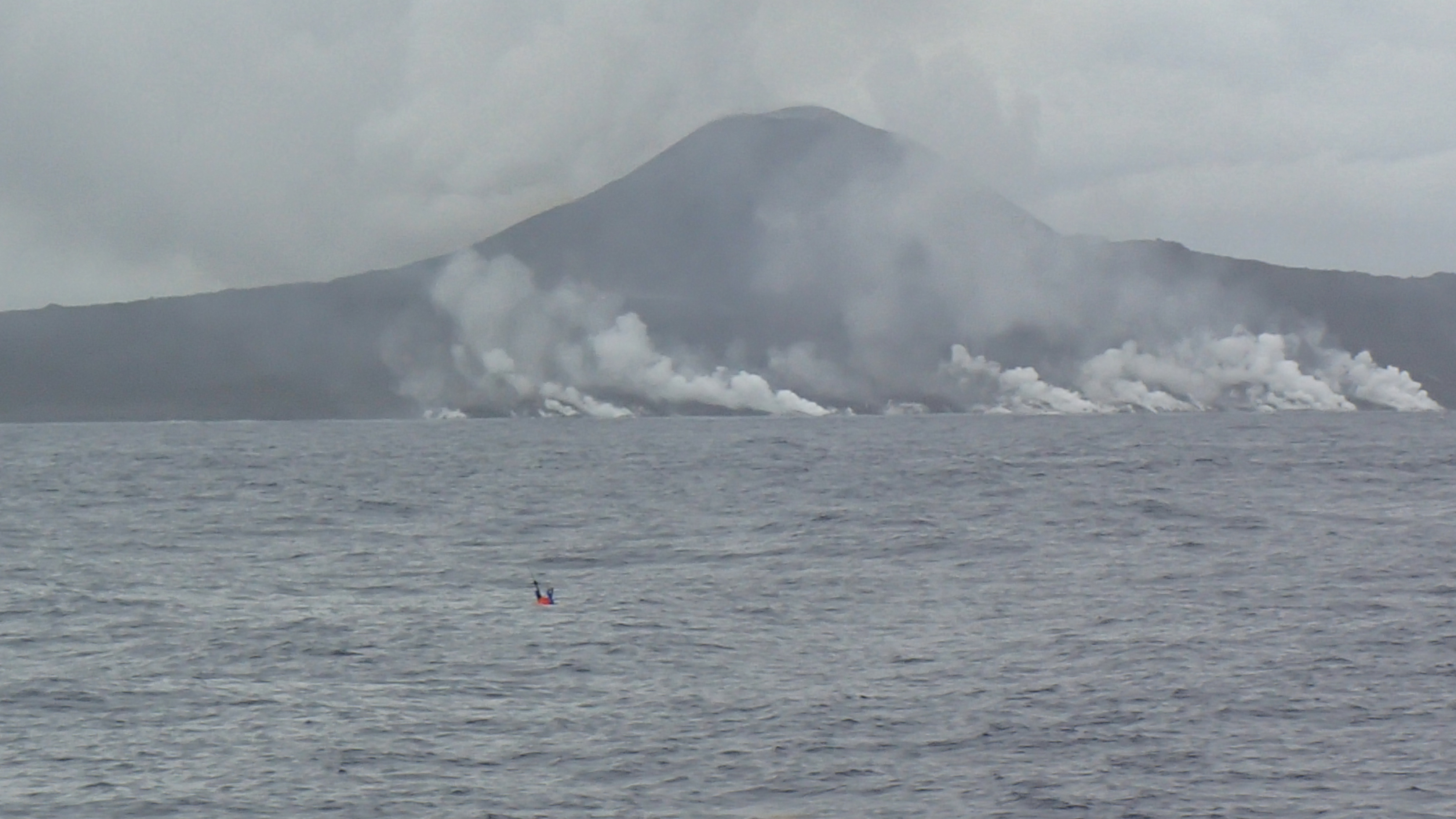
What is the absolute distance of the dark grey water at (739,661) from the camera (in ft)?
92.0

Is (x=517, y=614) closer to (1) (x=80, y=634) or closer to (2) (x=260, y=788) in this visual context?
(1) (x=80, y=634)

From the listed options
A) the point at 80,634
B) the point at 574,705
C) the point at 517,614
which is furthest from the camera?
the point at 517,614

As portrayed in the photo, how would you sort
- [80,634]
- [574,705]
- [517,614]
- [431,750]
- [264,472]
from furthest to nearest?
[264,472] < [517,614] < [80,634] < [574,705] < [431,750]

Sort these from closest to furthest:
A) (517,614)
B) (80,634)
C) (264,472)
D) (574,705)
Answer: (574,705)
(80,634)
(517,614)
(264,472)

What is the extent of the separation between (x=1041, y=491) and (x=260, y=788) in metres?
66.4

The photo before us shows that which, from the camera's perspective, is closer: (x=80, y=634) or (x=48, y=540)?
(x=80, y=634)

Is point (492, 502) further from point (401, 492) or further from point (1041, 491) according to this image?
point (1041, 491)

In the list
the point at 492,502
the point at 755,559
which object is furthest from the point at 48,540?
the point at 755,559

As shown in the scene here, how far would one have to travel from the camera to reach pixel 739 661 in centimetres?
3856

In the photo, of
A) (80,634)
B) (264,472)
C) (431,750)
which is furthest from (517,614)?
(264,472)

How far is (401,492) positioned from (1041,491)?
38162mm

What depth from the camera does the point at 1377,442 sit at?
15675cm

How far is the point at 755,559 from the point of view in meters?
59.1

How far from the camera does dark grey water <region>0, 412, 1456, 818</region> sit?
92.0 feet
